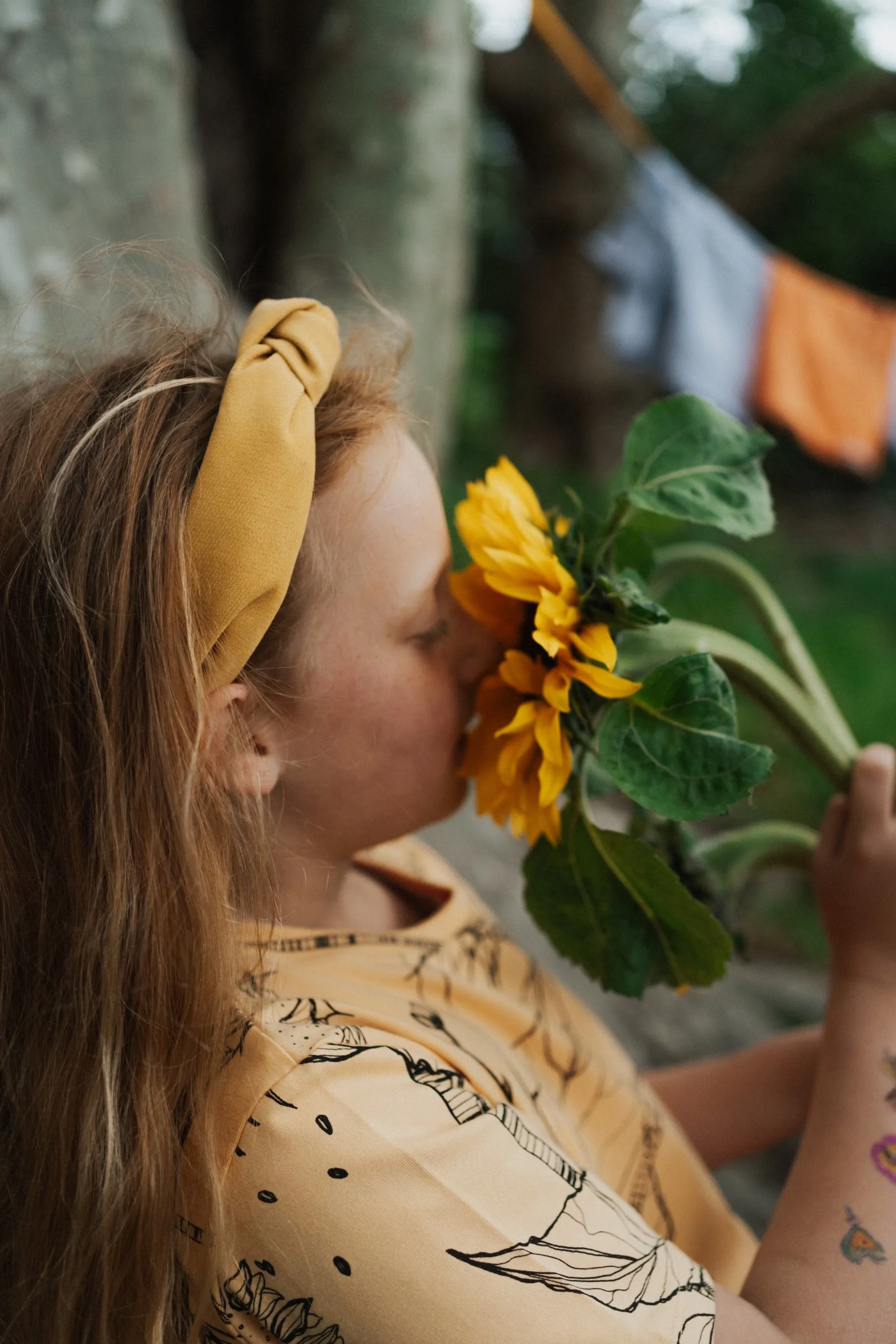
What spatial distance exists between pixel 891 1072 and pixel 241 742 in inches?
28.9

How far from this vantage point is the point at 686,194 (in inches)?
143

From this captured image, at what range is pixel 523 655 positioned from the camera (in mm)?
1020

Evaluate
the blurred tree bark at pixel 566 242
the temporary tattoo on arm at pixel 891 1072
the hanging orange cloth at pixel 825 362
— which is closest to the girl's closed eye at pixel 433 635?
the temporary tattoo on arm at pixel 891 1072

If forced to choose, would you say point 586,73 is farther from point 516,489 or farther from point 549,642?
point 549,642

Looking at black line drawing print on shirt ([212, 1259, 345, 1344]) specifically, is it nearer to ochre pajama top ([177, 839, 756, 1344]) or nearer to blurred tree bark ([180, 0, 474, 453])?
ochre pajama top ([177, 839, 756, 1344])

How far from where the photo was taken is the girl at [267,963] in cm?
83

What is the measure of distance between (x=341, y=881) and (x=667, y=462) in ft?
1.87

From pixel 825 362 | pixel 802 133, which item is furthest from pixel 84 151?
pixel 802 133

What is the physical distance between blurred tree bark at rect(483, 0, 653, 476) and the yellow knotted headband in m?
3.92

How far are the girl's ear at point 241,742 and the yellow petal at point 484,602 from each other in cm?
23

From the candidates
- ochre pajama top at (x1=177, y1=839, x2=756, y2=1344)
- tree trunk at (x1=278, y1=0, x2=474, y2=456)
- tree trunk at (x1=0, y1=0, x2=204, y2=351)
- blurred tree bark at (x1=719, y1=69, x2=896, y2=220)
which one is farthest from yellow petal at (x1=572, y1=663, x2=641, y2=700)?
blurred tree bark at (x1=719, y1=69, x2=896, y2=220)

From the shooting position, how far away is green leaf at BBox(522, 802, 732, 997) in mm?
1021

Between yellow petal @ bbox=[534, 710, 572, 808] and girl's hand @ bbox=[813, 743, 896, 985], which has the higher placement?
yellow petal @ bbox=[534, 710, 572, 808]

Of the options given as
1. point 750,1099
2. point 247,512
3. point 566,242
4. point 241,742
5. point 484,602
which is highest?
point 247,512
